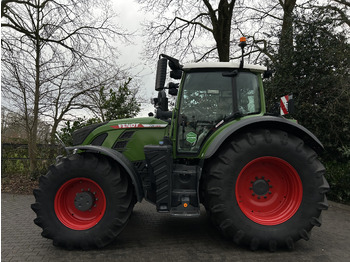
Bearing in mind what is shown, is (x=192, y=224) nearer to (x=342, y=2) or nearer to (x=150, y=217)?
(x=150, y=217)

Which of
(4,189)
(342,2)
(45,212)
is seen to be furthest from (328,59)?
(4,189)

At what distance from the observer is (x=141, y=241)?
3.25 m

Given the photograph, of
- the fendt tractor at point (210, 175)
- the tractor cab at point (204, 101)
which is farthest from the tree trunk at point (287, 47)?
the tractor cab at point (204, 101)

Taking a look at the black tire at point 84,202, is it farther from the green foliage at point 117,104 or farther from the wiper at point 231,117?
the green foliage at point 117,104

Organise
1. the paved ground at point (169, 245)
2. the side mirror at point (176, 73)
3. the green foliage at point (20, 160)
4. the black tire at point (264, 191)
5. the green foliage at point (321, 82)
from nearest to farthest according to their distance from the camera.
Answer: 1. the paved ground at point (169, 245)
2. the black tire at point (264, 191)
3. the side mirror at point (176, 73)
4. the green foliage at point (321, 82)
5. the green foliage at point (20, 160)

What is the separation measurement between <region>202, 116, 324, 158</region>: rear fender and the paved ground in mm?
1116

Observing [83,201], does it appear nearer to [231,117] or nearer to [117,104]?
[231,117]

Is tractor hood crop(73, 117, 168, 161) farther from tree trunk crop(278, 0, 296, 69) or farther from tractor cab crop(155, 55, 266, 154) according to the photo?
tree trunk crop(278, 0, 296, 69)

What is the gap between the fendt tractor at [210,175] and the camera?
299cm

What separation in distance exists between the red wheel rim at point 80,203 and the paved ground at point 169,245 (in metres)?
0.34

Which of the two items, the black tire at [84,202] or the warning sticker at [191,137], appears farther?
the warning sticker at [191,137]

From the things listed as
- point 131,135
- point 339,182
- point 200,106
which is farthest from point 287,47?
point 131,135

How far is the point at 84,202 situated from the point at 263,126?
2.36 m

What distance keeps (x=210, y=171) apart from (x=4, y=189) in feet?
20.7
